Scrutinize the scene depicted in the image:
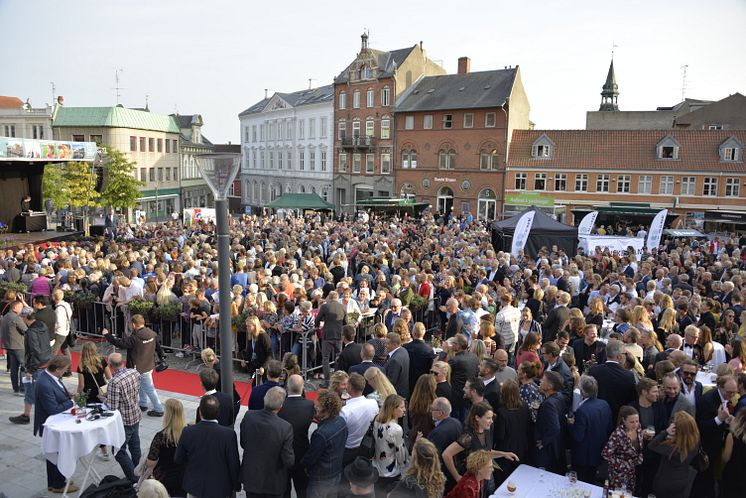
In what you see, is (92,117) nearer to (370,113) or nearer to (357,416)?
(370,113)

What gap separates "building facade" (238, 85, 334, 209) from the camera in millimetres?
50688

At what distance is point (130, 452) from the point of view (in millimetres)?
6770

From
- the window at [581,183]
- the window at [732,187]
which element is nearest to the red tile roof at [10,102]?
the window at [581,183]

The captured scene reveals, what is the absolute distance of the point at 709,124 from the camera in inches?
1713

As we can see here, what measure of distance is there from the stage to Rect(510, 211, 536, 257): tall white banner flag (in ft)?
61.8

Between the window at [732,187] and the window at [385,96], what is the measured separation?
24881 millimetres

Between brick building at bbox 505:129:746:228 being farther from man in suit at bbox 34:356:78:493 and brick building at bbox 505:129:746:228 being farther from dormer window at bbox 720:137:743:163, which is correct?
man in suit at bbox 34:356:78:493

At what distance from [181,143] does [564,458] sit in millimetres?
57831

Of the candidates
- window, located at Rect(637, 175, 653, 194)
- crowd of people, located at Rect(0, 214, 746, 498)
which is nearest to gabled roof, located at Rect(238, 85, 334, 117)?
window, located at Rect(637, 175, 653, 194)

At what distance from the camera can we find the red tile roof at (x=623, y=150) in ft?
116

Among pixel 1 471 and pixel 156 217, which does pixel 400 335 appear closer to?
pixel 1 471

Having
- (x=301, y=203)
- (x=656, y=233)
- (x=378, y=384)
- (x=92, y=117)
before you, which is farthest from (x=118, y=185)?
(x=378, y=384)

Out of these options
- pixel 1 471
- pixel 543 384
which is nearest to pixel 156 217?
pixel 1 471

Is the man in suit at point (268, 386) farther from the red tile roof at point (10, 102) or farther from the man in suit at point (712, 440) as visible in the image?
the red tile roof at point (10, 102)
